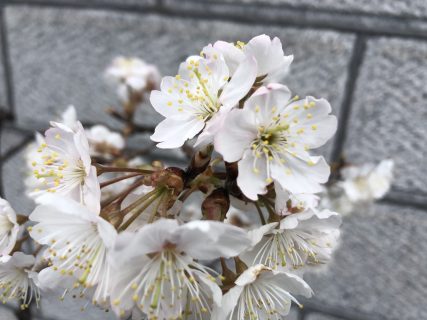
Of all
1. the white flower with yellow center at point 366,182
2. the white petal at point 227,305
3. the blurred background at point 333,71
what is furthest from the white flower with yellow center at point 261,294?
the blurred background at point 333,71

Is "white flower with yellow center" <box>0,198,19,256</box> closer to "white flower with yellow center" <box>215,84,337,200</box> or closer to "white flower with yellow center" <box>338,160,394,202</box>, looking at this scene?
"white flower with yellow center" <box>215,84,337,200</box>

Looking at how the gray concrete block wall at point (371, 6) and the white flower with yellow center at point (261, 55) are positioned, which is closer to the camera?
the white flower with yellow center at point (261, 55)

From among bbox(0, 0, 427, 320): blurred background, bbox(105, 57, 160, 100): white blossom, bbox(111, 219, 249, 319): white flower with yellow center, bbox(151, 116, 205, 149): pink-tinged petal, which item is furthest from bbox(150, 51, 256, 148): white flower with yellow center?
bbox(0, 0, 427, 320): blurred background

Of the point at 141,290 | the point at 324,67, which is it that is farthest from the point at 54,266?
the point at 324,67

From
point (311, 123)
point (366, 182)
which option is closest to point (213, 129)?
point (311, 123)

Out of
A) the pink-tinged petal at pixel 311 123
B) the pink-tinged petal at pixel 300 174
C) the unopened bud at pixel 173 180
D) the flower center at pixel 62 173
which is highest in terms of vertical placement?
the pink-tinged petal at pixel 311 123

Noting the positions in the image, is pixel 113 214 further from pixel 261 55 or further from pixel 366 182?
pixel 366 182

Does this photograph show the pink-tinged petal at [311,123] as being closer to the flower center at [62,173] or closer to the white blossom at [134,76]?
the flower center at [62,173]
